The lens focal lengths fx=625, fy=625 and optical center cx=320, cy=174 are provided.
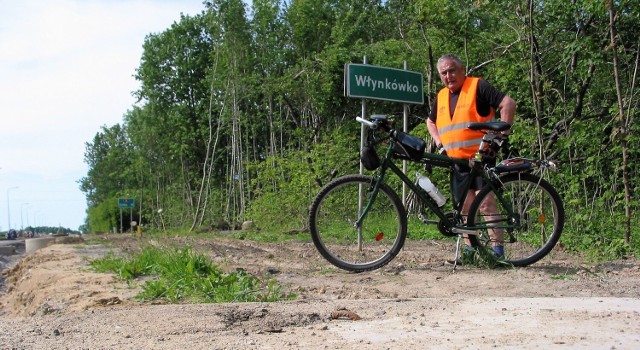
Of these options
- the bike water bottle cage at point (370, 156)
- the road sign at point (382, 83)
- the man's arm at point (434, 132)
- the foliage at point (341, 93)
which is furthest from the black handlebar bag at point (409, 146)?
the foliage at point (341, 93)

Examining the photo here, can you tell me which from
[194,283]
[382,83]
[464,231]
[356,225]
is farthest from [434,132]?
[194,283]

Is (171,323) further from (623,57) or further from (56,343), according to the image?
(623,57)

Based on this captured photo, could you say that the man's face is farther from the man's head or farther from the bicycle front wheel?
the bicycle front wheel

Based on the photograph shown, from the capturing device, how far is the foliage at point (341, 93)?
7461mm

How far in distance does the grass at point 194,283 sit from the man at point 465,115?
1.85 meters

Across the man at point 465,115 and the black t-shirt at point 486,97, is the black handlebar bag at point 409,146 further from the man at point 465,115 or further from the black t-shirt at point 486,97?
the black t-shirt at point 486,97

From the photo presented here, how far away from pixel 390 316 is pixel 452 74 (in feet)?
9.20

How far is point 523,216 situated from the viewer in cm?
524

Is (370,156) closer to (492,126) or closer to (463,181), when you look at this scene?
(463,181)

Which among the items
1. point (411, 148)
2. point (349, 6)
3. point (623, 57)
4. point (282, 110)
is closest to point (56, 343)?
point (411, 148)

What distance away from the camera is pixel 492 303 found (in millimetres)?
3391

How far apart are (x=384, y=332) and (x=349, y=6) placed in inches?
933

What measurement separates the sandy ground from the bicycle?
222 mm

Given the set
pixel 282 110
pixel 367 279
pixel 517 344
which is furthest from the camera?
pixel 282 110
